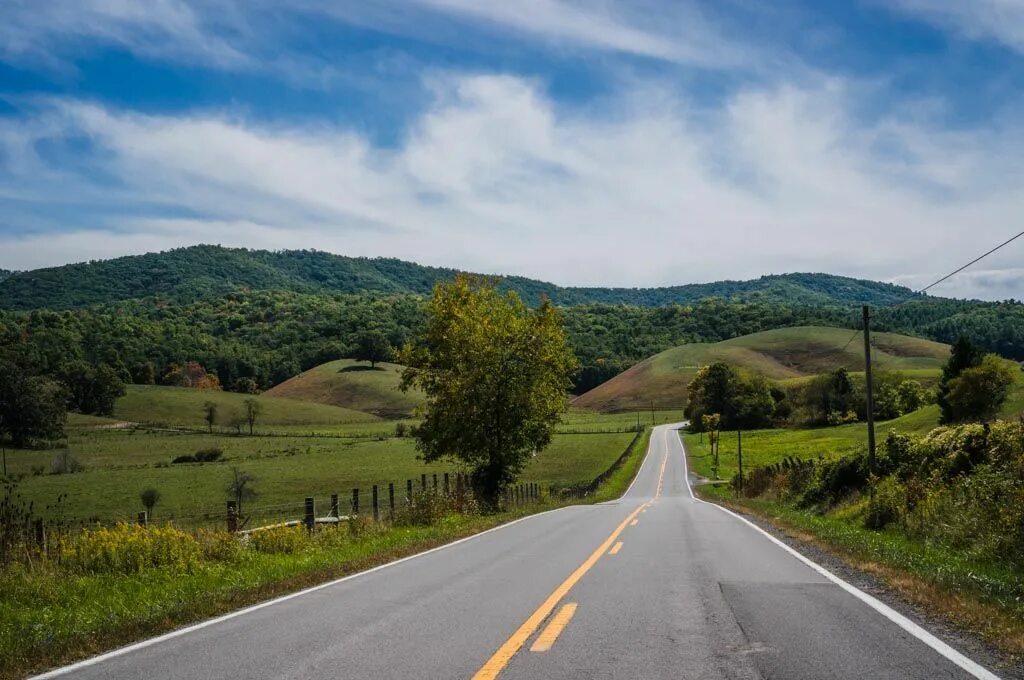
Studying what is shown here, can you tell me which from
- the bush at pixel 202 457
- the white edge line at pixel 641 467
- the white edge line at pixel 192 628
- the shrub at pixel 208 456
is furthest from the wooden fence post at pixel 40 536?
the shrub at pixel 208 456

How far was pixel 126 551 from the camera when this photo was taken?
44.8ft

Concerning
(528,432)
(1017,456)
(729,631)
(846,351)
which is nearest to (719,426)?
(846,351)

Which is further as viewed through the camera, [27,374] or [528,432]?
[27,374]

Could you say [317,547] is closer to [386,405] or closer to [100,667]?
[100,667]

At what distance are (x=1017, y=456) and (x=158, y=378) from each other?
173 meters

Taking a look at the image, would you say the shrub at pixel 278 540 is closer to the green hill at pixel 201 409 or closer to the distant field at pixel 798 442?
the distant field at pixel 798 442

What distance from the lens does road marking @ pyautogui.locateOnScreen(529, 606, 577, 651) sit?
298 inches

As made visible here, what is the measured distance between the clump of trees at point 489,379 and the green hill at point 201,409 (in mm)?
93857

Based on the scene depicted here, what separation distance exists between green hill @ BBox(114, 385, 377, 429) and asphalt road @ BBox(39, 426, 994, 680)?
119 m

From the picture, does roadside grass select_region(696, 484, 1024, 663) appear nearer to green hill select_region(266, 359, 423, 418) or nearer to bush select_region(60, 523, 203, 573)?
bush select_region(60, 523, 203, 573)

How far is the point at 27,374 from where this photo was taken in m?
87.7

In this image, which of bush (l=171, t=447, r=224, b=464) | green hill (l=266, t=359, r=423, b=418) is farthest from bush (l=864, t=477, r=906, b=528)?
green hill (l=266, t=359, r=423, b=418)

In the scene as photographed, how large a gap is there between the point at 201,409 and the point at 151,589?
5180 inches

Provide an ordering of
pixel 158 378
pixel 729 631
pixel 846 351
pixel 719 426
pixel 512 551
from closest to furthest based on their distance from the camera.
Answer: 1. pixel 729 631
2. pixel 512 551
3. pixel 719 426
4. pixel 158 378
5. pixel 846 351
